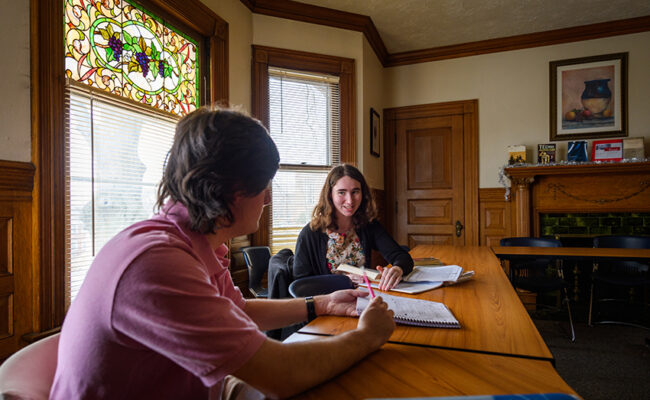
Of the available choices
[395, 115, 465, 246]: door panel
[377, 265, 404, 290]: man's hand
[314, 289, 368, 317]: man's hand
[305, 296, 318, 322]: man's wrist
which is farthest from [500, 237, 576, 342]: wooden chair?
[305, 296, 318, 322]: man's wrist

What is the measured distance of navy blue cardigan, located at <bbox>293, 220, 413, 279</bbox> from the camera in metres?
2.09

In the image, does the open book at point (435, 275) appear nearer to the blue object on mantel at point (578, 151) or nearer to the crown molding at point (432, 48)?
the crown molding at point (432, 48)

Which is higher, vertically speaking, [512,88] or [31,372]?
[512,88]

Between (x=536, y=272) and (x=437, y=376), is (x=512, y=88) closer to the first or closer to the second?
(x=536, y=272)

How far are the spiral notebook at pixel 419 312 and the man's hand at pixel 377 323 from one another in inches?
6.4

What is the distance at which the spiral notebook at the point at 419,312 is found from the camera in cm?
100

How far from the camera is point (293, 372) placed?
647mm

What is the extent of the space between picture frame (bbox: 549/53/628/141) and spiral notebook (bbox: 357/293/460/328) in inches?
158

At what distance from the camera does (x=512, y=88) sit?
4.44 meters

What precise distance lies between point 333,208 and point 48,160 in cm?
153

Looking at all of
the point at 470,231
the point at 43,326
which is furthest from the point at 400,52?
the point at 43,326

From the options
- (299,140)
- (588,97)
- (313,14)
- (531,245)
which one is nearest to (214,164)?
(299,140)

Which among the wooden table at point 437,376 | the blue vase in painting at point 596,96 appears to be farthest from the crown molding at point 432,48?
the wooden table at point 437,376

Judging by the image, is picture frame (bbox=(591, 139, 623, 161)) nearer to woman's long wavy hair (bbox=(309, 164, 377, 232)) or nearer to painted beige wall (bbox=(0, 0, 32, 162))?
woman's long wavy hair (bbox=(309, 164, 377, 232))
